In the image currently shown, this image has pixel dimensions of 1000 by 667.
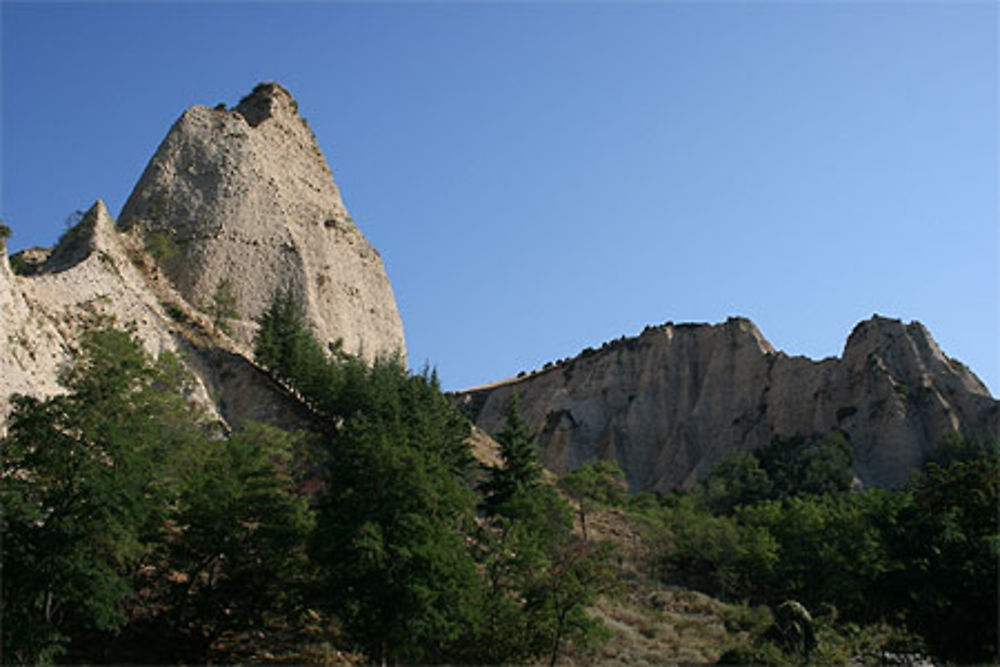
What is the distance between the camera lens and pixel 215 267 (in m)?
54.3

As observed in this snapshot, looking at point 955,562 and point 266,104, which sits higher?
point 266,104

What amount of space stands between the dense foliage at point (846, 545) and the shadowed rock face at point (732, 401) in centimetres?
360

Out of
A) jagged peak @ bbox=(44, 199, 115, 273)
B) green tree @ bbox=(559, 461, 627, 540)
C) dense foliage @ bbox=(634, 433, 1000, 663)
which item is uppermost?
jagged peak @ bbox=(44, 199, 115, 273)

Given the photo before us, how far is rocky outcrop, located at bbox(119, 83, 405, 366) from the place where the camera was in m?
54.5

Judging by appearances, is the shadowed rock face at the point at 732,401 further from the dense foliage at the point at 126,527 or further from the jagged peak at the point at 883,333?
the dense foliage at the point at 126,527

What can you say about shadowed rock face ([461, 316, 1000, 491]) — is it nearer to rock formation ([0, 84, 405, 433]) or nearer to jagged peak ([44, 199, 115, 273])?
rock formation ([0, 84, 405, 433])

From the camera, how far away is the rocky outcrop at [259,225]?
5450 cm

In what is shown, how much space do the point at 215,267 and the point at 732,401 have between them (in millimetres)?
53971

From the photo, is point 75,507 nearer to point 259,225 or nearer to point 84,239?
point 84,239

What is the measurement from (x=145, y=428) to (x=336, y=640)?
319 inches

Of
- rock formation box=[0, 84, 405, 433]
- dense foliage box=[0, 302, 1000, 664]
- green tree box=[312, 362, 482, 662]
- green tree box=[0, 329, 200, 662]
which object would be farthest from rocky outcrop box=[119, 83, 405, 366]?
green tree box=[312, 362, 482, 662]

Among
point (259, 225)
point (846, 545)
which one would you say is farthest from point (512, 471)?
point (259, 225)

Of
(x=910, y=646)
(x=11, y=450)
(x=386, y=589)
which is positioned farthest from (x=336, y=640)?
(x=910, y=646)

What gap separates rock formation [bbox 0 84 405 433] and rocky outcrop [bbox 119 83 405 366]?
9cm
